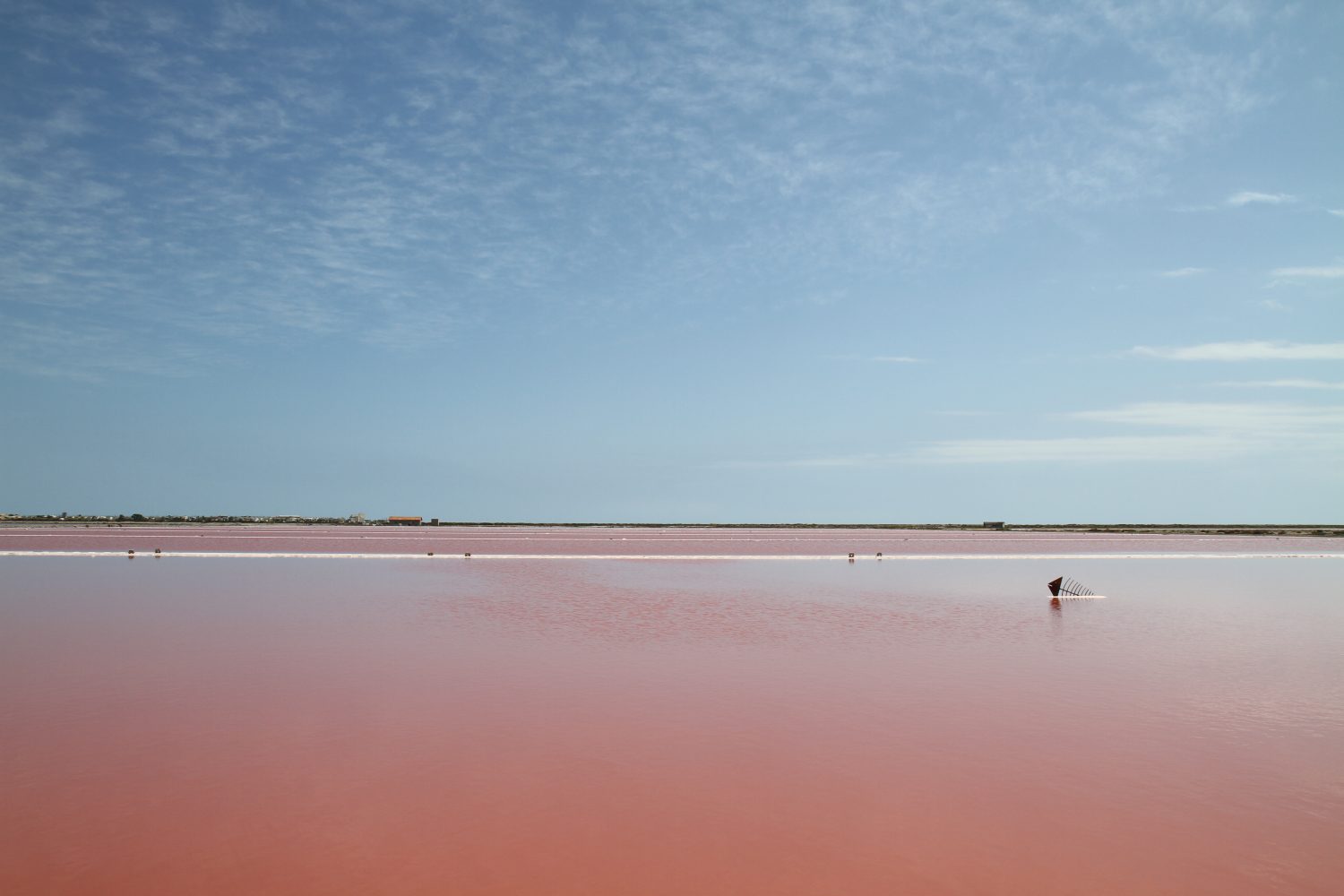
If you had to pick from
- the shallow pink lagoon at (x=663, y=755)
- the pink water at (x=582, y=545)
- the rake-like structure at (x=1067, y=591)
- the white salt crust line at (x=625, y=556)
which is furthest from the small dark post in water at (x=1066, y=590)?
the pink water at (x=582, y=545)

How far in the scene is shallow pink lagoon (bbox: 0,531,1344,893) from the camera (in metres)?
6.46

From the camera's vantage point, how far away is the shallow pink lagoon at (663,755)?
21.2 feet

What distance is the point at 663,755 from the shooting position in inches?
366

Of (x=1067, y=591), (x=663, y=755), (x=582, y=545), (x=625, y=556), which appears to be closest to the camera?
(x=663, y=755)

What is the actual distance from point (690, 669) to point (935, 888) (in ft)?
28.0

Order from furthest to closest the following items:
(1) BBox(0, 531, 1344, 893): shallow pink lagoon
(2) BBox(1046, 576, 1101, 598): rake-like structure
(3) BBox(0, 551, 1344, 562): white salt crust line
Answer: (3) BBox(0, 551, 1344, 562): white salt crust line
(2) BBox(1046, 576, 1101, 598): rake-like structure
(1) BBox(0, 531, 1344, 893): shallow pink lagoon

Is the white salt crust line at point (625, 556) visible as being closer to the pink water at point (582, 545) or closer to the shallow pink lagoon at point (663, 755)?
the pink water at point (582, 545)

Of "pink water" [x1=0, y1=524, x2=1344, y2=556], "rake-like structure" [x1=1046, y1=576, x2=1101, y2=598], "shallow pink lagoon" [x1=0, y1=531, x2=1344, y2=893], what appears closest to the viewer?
"shallow pink lagoon" [x1=0, y1=531, x2=1344, y2=893]

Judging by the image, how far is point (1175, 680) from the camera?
45.7ft

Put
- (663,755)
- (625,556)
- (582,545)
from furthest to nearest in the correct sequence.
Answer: (582,545)
(625,556)
(663,755)

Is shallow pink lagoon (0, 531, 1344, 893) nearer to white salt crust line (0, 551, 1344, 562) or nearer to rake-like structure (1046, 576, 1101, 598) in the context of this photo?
rake-like structure (1046, 576, 1101, 598)

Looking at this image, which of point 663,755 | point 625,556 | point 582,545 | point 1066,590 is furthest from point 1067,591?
point 582,545

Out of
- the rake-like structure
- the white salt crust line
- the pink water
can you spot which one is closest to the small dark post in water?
the rake-like structure

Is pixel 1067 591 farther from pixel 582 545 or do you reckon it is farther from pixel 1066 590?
pixel 582 545
